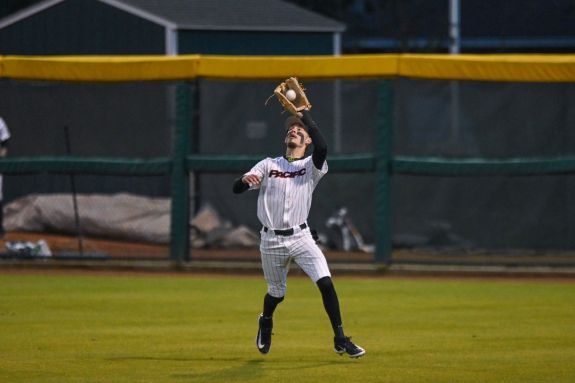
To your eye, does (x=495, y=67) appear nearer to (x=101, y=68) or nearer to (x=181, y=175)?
(x=181, y=175)

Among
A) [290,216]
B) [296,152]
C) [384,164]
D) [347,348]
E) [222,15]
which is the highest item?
[222,15]

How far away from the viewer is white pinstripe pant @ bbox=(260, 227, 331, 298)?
925 centimetres

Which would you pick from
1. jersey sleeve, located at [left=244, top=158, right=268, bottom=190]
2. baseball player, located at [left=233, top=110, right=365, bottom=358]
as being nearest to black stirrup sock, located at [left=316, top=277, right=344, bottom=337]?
baseball player, located at [left=233, top=110, right=365, bottom=358]

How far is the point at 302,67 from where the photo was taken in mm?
15781

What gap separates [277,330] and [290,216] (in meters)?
2.17

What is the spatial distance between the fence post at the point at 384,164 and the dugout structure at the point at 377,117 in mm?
12

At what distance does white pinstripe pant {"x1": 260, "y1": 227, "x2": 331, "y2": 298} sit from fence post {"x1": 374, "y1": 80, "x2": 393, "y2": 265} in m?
6.52

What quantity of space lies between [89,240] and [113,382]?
28.5ft

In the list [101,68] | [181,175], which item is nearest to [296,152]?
[181,175]

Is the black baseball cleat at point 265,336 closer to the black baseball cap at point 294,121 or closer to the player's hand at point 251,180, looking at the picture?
the player's hand at point 251,180

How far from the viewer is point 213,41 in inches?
917

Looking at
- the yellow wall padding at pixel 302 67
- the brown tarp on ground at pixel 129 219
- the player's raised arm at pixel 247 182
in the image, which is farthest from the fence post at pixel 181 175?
the player's raised arm at pixel 247 182

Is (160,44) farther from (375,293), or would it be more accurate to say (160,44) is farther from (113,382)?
(113,382)

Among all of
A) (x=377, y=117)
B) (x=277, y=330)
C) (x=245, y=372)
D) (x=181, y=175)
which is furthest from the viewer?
(x=181, y=175)
